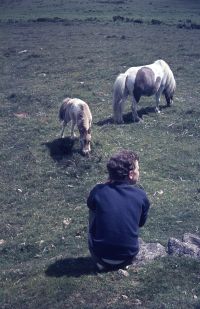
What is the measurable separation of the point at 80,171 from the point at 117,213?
22.2ft

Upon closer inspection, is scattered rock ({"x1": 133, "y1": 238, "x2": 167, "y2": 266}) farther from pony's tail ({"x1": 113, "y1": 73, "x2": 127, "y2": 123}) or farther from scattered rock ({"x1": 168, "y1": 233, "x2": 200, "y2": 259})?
pony's tail ({"x1": 113, "y1": 73, "x2": 127, "y2": 123})

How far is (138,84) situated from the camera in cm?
1845

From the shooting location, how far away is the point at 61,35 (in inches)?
1734

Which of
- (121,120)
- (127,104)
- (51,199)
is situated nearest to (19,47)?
(127,104)

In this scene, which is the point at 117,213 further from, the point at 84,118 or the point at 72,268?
the point at 84,118

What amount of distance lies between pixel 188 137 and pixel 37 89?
30.7ft

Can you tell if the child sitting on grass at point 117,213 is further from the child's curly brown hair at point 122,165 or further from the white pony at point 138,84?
the white pony at point 138,84

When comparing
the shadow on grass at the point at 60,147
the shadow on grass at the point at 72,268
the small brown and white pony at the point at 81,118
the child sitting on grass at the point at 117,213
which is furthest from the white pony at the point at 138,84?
the child sitting on grass at the point at 117,213

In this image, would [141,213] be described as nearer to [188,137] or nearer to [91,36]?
[188,137]

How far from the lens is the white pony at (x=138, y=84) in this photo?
17891mm

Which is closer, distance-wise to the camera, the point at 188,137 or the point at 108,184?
the point at 108,184

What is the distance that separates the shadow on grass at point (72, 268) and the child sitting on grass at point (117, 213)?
0.33 metres

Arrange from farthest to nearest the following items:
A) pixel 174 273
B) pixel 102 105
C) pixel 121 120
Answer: pixel 102 105 → pixel 121 120 → pixel 174 273

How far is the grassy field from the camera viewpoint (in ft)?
24.0
